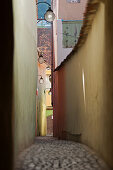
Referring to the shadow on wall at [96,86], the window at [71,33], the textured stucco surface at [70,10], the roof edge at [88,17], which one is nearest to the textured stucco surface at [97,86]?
the shadow on wall at [96,86]

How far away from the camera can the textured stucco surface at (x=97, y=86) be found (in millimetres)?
3930

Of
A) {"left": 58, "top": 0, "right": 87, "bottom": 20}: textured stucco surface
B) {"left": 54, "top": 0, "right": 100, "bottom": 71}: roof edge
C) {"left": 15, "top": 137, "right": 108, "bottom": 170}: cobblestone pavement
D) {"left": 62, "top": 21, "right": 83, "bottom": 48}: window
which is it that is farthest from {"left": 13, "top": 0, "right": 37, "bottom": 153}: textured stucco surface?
{"left": 58, "top": 0, "right": 87, "bottom": 20}: textured stucco surface

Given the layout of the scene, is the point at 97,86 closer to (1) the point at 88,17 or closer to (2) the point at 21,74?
(1) the point at 88,17

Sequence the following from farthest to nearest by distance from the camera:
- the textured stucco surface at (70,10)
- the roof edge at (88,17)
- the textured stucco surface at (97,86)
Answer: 1. the textured stucco surface at (70,10)
2. the roof edge at (88,17)
3. the textured stucco surface at (97,86)

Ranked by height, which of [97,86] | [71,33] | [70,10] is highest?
[70,10]

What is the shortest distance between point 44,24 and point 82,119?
14126 mm

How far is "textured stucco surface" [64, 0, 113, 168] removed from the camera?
393 centimetres

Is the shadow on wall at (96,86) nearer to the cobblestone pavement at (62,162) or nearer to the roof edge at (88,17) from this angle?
the roof edge at (88,17)

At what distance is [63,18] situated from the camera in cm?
1294

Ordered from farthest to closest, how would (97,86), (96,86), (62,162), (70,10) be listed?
1. (70,10)
2. (96,86)
3. (97,86)
4. (62,162)

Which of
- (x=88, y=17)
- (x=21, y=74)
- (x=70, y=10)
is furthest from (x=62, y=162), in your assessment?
(x=70, y=10)

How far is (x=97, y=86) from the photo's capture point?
16.4 ft
